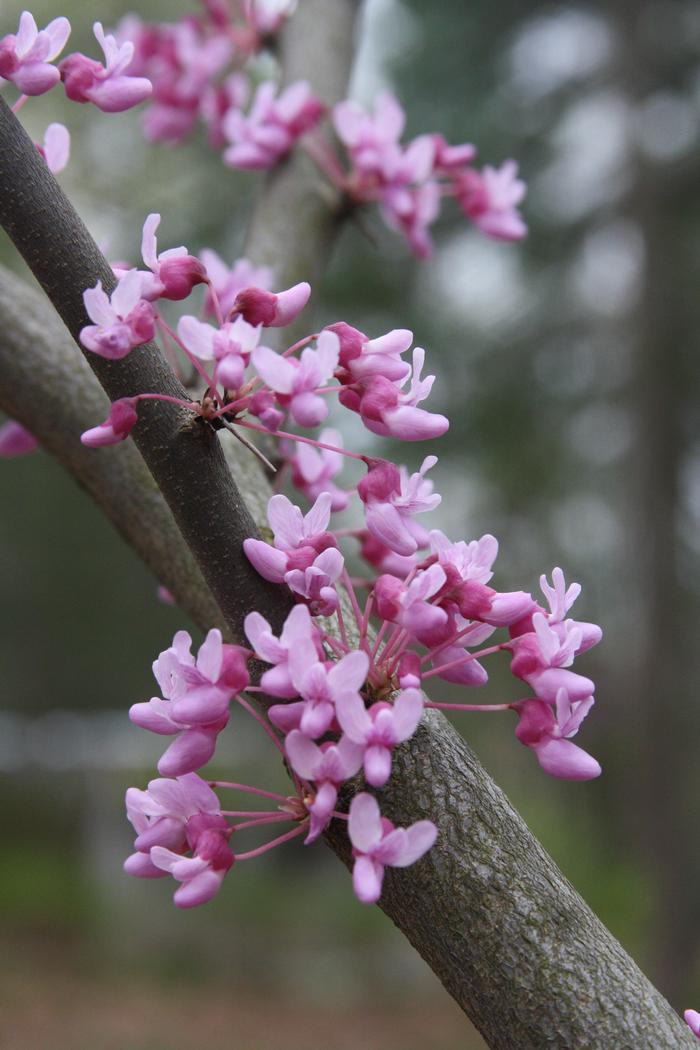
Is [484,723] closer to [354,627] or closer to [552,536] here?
[552,536]

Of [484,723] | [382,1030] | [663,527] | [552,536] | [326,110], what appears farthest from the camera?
[484,723]

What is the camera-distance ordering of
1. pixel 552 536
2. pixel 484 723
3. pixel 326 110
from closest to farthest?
1. pixel 326 110
2. pixel 552 536
3. pixel 484 723

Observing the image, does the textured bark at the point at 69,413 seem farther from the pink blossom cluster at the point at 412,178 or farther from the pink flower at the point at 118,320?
the pink blossom cluster at the point at 412,178

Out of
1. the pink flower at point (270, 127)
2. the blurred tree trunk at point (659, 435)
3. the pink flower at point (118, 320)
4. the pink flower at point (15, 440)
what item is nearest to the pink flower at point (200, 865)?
the pink flower at point (118, 320)

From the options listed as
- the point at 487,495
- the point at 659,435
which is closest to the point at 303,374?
the point at 659,435

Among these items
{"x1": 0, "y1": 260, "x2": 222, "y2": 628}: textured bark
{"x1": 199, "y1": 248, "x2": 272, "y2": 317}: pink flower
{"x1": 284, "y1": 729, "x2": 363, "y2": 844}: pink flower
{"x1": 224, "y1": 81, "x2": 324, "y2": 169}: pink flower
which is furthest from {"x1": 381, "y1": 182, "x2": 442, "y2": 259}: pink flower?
{"x1": 284, "y1": 729, "x2": 363, "y2": 844}: pink flower

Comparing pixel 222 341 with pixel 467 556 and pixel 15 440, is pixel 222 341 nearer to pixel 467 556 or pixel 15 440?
pixel 467 556

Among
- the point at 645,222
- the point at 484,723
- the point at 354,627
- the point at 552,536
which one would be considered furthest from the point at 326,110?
the point at 484,723
